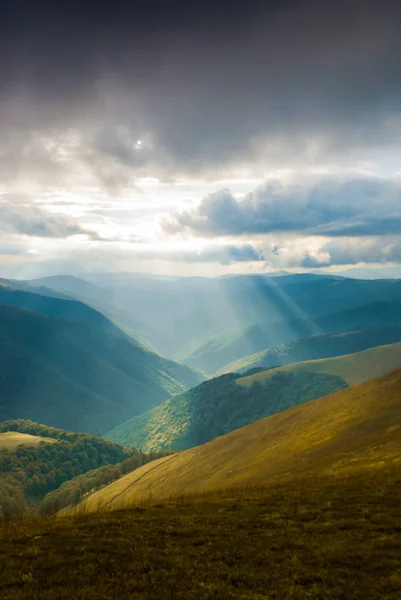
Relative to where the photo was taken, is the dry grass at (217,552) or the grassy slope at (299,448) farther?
the grassy slope at (299,448)

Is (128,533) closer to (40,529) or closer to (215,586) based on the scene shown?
(40,529)

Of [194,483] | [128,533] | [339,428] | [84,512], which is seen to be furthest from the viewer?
[194,483]

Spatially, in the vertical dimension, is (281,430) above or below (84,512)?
below

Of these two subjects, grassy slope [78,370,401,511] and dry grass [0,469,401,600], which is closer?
dry grass [0,469,401,600]

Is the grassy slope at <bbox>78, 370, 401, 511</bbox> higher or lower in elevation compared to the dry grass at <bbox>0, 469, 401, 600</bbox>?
lower

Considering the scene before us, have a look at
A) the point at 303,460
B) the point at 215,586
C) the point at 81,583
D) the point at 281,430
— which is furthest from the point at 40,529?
the point at 281,430

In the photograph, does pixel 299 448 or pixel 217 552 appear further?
pixel 299 448

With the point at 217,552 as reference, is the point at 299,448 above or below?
below

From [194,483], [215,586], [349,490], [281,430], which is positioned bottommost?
[194,483]
